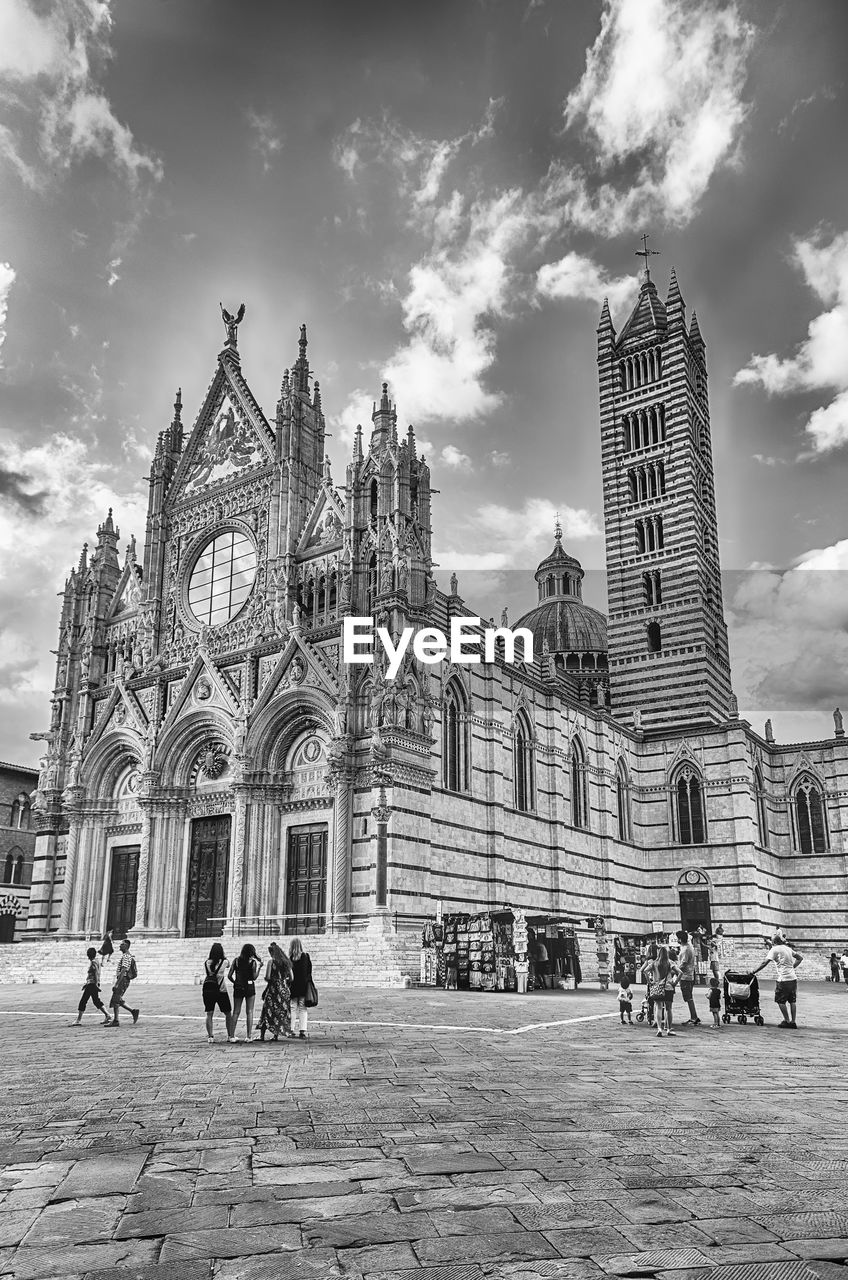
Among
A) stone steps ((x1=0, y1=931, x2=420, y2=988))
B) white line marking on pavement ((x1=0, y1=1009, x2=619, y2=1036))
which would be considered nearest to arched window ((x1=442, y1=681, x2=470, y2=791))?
stone steps ((x1=0, y1=931, x2=420, y2=988))

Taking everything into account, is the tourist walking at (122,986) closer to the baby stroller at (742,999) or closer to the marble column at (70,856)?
the baby stroller at (742,999)

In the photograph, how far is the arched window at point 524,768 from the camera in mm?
37438

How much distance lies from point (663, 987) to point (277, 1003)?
20.1ft

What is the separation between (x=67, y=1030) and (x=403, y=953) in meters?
12.3

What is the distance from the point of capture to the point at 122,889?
37.0m

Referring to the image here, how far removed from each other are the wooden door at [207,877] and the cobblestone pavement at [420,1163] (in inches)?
828

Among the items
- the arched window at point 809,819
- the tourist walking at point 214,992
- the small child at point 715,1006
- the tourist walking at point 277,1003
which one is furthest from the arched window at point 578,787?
the tourist walking at point 214,992

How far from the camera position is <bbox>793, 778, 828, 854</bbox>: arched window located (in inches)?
1854

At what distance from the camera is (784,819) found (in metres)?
48.1

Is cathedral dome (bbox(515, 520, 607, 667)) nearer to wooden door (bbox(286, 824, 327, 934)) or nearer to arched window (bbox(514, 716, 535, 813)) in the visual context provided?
arched window (bbox(514, 716, 535, 813))

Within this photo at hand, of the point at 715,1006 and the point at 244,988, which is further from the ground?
the point at 244,988

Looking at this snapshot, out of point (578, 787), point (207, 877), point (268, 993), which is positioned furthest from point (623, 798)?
point (268, 993)

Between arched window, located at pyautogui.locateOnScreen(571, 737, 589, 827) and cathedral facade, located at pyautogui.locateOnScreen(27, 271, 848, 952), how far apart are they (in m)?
0.16

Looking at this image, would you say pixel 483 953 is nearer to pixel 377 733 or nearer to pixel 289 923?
pixel 377 733
